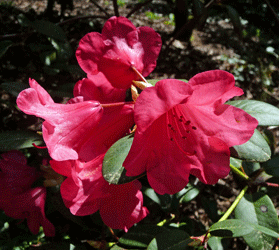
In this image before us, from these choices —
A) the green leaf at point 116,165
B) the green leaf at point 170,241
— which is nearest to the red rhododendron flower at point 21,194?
the green leaf at point 170,241

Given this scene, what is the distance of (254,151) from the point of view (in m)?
0.73

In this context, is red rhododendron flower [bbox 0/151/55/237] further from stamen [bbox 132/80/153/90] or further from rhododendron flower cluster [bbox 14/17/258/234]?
stamen [bbox 132/80/153/90]

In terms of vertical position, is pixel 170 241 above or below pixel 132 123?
below

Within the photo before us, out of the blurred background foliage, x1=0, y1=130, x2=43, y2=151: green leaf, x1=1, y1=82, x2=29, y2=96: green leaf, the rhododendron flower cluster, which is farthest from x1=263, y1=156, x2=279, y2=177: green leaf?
x1=1, y1=82, x2=29, y2=96: green leaf

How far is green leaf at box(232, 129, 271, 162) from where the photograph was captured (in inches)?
28.2

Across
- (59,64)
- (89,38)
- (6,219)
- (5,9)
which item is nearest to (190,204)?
(6,219)

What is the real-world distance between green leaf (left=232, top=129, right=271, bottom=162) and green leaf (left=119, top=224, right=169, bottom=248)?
49 cm

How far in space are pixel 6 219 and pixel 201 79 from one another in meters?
1.25

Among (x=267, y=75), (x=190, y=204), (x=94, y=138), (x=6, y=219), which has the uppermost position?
(x=94, y=138)

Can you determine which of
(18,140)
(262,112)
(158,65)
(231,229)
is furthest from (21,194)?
(158,65)

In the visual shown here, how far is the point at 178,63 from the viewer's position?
8.39 ft

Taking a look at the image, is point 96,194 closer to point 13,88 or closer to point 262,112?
point 262,112

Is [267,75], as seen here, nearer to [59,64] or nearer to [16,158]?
[59,64]

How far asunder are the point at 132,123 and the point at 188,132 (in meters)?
0.15
